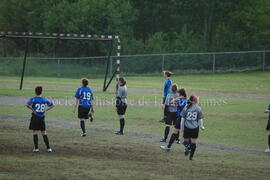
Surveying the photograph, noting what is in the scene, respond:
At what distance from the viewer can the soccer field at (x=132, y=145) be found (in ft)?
42.8

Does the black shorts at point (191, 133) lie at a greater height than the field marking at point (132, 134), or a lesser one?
greater

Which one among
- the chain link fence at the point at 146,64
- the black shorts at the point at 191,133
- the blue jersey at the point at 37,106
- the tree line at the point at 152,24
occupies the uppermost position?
the tree line at the point at 152,24

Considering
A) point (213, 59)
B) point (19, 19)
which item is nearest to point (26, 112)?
point (213, 59)

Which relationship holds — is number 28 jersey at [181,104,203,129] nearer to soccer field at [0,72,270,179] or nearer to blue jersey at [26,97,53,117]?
soccer field at [0,72,270,179]

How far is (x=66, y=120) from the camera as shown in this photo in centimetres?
2320

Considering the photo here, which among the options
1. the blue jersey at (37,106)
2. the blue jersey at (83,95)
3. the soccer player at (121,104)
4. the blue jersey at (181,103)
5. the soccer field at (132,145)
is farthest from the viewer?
the soccer player at (121,104)

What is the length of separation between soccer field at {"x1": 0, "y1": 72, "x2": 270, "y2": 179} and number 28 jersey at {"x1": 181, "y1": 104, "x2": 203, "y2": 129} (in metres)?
1.01

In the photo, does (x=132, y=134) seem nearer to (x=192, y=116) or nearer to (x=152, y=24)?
(x=192, y=116)

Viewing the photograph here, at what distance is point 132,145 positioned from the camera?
673 inches

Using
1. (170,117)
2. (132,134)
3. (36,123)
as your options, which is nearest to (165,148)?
(170,117)

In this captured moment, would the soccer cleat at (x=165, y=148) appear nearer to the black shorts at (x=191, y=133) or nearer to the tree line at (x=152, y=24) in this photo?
the black shorts at (x=191, y=133)

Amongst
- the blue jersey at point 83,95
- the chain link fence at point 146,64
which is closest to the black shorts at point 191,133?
the blue jersey at point 83,95

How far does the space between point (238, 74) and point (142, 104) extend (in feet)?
78.7

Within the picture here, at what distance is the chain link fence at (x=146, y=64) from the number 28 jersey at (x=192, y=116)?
117 feet
